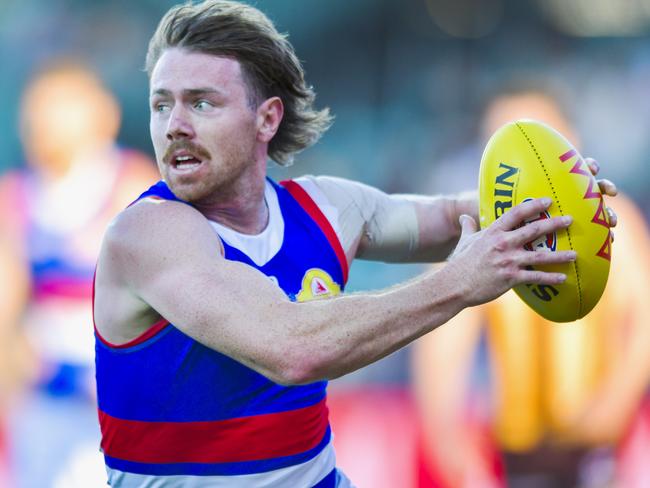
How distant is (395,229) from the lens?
3914 millimetres

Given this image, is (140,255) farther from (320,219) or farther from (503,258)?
(503,258)

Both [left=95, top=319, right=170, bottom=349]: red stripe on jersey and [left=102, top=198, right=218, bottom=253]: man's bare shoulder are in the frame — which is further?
[left=95, top=319, right=170, bottom=349]: red stripe on jersey

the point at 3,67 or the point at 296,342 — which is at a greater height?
the point at 3,67

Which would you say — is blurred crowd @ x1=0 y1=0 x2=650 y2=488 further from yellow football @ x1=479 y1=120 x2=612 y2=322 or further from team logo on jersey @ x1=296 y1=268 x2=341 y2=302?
yellow football @ x1=479 y1=120 x2=612 y2=322

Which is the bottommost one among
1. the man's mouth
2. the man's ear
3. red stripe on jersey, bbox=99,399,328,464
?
red stripe on jersey, bbox=99,399,328,464

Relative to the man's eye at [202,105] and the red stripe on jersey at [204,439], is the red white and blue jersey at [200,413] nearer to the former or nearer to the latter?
the red stripe on jersey at [204,439]

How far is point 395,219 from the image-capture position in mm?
3932

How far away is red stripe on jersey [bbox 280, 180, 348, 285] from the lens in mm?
3660

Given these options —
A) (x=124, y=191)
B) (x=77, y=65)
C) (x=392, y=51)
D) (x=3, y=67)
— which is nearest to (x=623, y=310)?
(x=392, y=51)

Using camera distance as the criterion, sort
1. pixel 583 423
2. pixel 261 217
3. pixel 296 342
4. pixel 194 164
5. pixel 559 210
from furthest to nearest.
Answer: pixel 583 423, pixel 261 217, pixel 194 164, pixel 559 210, pixel 296 342

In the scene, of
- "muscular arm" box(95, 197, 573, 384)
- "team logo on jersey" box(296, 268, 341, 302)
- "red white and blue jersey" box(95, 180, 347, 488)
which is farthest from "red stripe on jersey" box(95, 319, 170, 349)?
"team logo on jersey" box(296, 268, 341, 302)

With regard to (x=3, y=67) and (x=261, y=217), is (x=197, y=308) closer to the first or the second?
(x=261, y=217)

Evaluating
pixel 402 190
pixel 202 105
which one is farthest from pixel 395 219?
pixel 402 190

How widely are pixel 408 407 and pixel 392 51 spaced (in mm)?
2403
